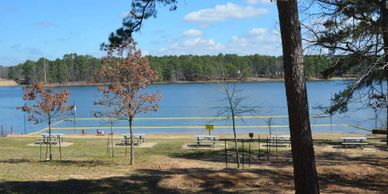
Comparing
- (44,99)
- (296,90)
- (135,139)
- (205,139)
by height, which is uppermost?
A: (296,90)

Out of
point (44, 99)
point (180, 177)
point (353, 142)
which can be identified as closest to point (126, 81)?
point (44, 99)

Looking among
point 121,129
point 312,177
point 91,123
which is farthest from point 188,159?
point 91,123

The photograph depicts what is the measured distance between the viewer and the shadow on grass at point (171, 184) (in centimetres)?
1209

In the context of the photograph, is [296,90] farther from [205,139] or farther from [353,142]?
[205,139]

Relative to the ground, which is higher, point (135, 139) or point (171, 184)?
point (171, 184)

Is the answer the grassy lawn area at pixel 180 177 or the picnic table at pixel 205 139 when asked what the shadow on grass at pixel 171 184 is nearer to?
the grassy lawn area at pixel 180 177

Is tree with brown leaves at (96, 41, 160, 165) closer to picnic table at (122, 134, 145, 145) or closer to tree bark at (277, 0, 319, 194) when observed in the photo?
picnic table at (122, 134, 145, 145)

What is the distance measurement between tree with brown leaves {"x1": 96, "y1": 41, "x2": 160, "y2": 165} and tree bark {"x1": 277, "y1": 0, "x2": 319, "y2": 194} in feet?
47.3

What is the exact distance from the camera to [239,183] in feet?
43.6

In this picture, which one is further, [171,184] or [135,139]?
[135,139]

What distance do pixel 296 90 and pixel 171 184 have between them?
553cm

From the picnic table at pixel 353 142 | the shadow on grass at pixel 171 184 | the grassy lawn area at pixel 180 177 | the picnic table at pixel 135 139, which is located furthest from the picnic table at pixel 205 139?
the shadow on grass at pixel 171 184

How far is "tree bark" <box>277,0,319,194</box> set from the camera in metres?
8.39

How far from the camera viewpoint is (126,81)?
22.5 m
